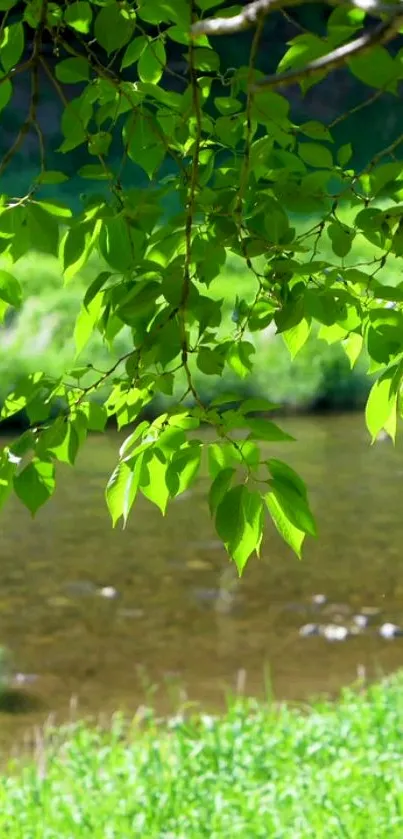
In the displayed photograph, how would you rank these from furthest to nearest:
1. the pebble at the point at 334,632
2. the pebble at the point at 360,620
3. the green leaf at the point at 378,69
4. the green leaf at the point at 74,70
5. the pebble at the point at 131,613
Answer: the pebble at the point at 131,613 → the pebble at the point at 360,620 → the pebble at the point at 334,632 → the green leaf at the point at 74,70 → the green leaf at the point at 378,69

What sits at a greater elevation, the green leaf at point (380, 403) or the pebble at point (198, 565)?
the green leaf at point (380, 403)

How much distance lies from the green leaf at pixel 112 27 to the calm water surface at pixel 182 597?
2249mm

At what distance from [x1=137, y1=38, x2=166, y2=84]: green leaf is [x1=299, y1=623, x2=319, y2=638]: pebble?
261 cm

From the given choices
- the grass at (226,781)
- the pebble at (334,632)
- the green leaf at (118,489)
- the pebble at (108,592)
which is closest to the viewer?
the green leaf at (118,489)

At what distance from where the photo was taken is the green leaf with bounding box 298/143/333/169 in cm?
135

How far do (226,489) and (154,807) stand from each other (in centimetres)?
136

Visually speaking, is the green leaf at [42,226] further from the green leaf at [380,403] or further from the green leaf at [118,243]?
the green leaf at [380,403]

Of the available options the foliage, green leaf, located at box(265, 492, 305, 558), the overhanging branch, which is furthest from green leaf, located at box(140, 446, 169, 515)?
the foliage

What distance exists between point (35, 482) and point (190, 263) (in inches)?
10.4

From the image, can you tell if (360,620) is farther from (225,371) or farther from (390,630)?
(225,371)

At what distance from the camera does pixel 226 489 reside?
1212mm

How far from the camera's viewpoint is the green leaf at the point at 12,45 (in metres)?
1.36

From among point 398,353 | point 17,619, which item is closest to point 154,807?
point 398,353

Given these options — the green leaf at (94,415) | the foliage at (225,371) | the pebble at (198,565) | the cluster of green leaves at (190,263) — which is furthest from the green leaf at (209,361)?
the foliage at (225,371)
